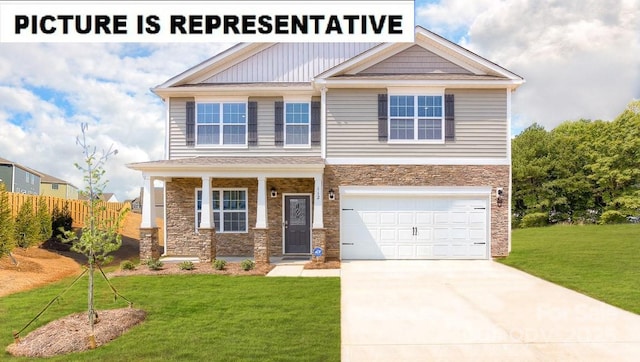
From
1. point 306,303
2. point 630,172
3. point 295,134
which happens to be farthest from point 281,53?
point 630,172

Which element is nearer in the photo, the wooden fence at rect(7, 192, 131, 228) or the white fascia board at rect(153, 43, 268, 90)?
the white fascia board at rect(153, 43, 268, 90)

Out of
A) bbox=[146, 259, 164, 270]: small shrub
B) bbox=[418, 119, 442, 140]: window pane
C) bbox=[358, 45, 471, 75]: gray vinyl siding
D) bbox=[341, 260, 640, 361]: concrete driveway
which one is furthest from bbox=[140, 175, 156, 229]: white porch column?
bbox=[418, 119, 442, 140]: window pane

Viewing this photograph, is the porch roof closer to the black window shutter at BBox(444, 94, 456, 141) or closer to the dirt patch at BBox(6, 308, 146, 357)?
the black window shutter at BBox(444, 94, 456, 141)

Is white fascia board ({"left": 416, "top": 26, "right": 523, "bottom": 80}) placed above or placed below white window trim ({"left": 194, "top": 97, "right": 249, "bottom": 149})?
above

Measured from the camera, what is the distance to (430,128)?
14.8m

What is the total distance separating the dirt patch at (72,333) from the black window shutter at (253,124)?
A: 8.73 meters

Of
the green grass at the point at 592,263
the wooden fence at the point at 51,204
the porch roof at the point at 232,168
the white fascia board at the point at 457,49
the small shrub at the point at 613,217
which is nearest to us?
the green grass at the point at 592,263

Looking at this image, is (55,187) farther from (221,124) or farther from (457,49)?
(457,49)

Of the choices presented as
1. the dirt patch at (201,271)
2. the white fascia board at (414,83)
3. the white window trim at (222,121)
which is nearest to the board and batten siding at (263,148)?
the white window trim at (222,121)

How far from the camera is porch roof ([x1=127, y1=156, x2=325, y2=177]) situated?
13.8 meters

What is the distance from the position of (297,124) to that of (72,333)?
10340 mm

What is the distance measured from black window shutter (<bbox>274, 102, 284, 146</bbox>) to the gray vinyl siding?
3505mm

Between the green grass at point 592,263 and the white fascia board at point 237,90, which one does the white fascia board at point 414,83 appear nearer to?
the white fascia board at point 237,90

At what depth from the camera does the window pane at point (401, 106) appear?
48.3 ft
